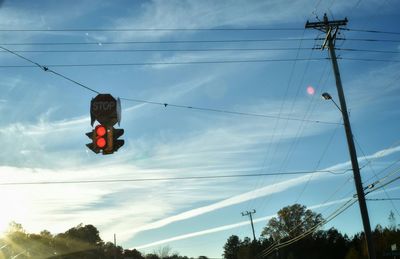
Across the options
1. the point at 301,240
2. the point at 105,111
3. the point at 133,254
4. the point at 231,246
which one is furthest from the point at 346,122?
the point at 231,246

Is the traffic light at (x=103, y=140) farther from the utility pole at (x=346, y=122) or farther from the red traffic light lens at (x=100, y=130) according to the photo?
the utility pole at (x=346, y=122)

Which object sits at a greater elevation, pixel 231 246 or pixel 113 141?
pixel 231 246

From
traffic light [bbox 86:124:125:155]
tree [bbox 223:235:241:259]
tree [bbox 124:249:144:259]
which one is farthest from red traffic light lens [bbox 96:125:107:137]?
tree [bbox 223:235:241:259]

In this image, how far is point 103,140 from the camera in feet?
38.2

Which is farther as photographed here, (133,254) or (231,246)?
(231,246)

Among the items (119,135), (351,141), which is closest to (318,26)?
(351,141)

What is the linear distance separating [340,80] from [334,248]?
98642 millimetres

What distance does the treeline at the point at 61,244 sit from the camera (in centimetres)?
10531

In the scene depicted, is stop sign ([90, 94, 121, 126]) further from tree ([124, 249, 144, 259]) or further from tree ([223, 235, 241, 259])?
tree ([223, 235, 241, 259])

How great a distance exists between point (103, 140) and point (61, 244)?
390 ft

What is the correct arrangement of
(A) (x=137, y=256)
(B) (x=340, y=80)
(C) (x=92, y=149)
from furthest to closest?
1. (A) (x=137, y=256)
2. (B) (x=340, y=80)
3. (C) (x=92, y=149)

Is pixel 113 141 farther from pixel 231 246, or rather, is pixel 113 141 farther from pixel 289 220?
pixel 231 246

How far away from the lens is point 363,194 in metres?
24.6

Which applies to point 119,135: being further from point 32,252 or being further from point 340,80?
point 32,252
